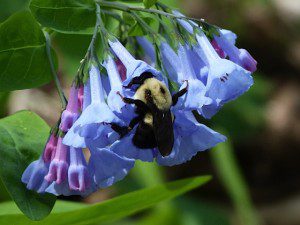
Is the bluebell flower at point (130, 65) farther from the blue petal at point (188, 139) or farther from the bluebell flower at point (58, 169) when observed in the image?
the bluebell flower at point (58, 169)

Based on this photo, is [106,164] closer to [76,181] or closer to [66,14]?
[76,181]

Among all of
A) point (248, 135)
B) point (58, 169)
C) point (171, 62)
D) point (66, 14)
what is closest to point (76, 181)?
point (58, 169)

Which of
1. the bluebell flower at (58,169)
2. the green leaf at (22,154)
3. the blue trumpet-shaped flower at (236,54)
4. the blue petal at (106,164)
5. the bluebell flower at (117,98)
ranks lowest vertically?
the green leaf at (22,154)

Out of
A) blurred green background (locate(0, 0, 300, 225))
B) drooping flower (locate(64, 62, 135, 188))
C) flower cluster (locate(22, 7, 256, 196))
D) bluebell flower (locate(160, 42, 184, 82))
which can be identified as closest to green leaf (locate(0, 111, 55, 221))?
flower cluster (locate(22, 7, 256, 196))

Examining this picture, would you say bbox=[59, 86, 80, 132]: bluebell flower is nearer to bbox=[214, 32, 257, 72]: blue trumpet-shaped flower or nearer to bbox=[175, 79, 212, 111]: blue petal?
bbox=[175, 79, 212, 111]: blue petal

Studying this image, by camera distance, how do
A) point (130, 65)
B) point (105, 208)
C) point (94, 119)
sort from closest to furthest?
point (94, 119) → point (130, 65) → point (105, 208)

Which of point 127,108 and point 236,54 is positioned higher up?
point 236,54

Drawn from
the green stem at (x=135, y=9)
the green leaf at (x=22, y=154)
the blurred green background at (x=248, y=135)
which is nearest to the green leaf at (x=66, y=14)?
the green stem at (x=135, y=9)

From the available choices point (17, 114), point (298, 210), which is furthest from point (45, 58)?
point (298, 210)
